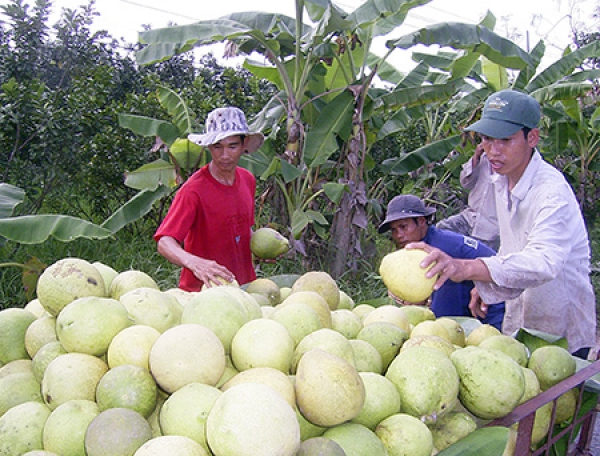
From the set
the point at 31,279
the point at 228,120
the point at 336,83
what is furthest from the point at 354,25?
the point at 31,279

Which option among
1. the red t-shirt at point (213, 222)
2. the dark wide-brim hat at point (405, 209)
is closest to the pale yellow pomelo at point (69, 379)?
the red t-shirt at point (213, 222)

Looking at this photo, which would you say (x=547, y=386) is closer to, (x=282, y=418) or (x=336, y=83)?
(x=282, y=418)

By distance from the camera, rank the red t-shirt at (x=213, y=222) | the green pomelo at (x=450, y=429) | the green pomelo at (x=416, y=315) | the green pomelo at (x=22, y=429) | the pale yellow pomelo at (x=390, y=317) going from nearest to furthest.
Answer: the green pomelo at (x=22, y=429), the green pomelo at (x=450, y=429), the pale yellow pomelo at (x=390, y=317), the green pomelo at (x=416, y=315), the red t-shirt at (x=213, y=222)

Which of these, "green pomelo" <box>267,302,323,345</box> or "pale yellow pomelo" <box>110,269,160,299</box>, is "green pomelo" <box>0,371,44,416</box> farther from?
"green pomelo" <box>267,302,323,345</box>

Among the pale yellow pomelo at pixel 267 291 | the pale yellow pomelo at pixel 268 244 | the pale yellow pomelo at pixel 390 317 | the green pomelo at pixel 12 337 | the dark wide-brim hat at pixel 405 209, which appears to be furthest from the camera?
the pale yellow pomelo at pixel 268 244

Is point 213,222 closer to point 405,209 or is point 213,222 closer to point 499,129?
point 405,209

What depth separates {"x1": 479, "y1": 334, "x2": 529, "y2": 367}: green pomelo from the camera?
2055 mm

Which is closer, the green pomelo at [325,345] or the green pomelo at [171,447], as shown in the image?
the green pomelo at [171,447]

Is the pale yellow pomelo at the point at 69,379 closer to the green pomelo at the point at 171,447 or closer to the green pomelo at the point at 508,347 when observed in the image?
the green pomelo at the point at 171,447

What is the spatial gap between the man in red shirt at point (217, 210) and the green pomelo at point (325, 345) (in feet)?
5.13

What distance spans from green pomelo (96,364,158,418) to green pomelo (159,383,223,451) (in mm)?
98

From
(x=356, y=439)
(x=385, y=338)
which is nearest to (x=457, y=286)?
(x=385, y=338)

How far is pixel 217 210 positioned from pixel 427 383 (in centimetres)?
215

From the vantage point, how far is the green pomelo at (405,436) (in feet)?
5.06
